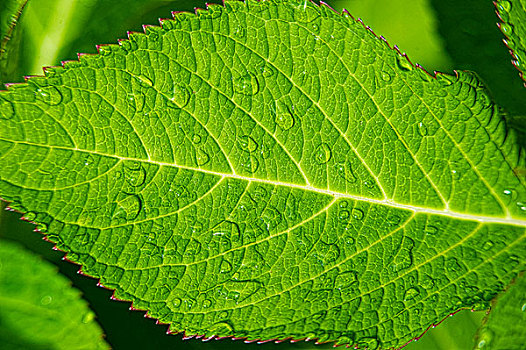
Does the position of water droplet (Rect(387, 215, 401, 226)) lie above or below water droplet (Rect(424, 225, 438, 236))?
above

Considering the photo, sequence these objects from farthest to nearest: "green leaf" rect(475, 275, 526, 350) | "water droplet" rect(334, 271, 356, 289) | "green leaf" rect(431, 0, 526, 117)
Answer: "green leaf" rect(431, 0, 526, 117) → "water droplet" rect(334, 271, 356, 289) → "green leaf" rect(475, 275, 526, 350)

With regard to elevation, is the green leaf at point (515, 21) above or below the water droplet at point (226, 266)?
above

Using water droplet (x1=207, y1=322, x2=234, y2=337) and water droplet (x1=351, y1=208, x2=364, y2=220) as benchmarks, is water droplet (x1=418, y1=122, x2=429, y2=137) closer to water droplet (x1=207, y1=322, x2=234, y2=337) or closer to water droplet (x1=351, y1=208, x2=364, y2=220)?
water droplet (x1=351, y1=208, x2=364, y2=220)

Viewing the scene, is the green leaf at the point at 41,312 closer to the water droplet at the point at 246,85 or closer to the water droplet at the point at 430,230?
the water droplet at the point at 246,85

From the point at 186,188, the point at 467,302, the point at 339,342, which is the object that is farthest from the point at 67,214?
the point at 467,302

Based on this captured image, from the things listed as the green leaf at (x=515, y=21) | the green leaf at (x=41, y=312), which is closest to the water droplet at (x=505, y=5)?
the green leaf at (x=515, y=21)

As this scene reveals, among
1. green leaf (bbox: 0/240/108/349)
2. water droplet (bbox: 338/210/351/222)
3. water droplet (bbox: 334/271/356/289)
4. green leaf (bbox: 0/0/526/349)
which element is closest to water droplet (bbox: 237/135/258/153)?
green leaf (bbox: 0/0/526/349)

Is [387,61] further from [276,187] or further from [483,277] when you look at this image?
[483,277]

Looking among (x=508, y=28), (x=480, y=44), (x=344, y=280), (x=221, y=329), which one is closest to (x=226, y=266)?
(x=221, y=329)

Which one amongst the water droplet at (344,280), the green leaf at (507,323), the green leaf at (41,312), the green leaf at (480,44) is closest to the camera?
the green leaf at (507,323)
